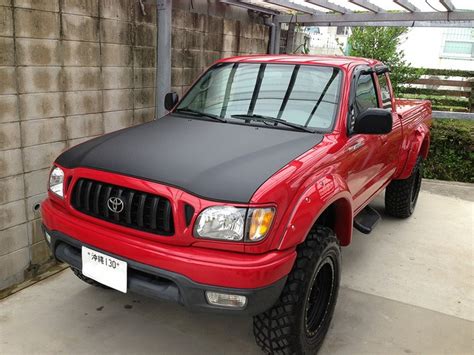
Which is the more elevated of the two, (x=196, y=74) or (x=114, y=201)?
(x=196, y=74)

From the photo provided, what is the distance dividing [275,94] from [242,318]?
1534 millimetres

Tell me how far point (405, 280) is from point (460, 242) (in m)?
1.19

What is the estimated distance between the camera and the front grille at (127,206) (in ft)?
6.89

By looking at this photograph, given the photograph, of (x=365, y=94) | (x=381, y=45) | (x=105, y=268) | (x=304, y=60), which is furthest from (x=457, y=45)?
(x=105, y=268)

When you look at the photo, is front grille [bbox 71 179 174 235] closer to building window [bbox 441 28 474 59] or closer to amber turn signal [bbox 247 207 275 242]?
amber turn signal [bbox 247 207 275 242]

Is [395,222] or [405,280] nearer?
[405,280]

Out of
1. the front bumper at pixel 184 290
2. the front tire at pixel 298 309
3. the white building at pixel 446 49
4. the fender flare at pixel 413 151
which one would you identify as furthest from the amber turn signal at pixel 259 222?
the white building at pixel 446 49

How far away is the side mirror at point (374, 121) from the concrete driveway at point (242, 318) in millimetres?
1245

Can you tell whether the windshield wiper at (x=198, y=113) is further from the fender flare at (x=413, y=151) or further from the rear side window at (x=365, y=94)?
the fender flare at (x=413, y=151)

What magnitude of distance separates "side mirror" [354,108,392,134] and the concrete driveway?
1245 mm

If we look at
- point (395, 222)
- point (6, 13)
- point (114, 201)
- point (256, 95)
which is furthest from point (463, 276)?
point (6, 13)

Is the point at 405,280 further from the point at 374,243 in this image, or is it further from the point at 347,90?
the point at 347,90

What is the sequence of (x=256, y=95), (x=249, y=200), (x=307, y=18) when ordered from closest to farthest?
1. (x=249, y=200)
2. (x=256, y=95)
3. (x=307, y=18)

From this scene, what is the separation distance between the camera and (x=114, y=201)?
221 cm
